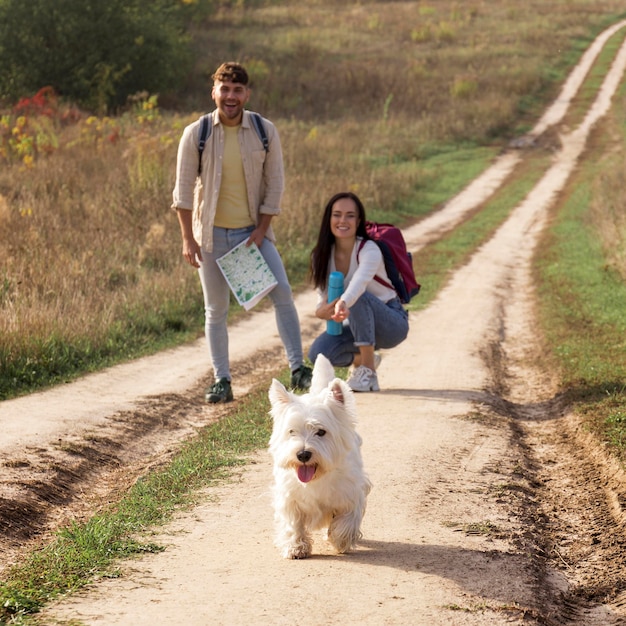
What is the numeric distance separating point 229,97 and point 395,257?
1.96 m

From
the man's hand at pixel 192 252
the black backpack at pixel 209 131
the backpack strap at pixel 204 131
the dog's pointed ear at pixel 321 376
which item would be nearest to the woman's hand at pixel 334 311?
the man's hand at pixel 192 252

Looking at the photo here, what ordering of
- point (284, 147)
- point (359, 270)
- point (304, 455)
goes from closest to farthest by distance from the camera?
point (304, 455)
point (359, 270)
point (284, 147)

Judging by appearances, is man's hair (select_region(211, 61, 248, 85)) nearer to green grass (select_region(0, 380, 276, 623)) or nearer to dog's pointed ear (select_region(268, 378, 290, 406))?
green grass (select_region(0, 380, 276, 623))

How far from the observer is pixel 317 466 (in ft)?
15.9

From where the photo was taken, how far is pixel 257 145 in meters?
8.21

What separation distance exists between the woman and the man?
429 millimetres

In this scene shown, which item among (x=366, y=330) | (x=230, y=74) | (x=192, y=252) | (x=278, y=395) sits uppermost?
(x=230, y=74)

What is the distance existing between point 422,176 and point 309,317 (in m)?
14.4

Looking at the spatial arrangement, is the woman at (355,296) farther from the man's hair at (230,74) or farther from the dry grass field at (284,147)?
the dry grass field at (284,147)

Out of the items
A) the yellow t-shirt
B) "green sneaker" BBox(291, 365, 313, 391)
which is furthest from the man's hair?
"green sneaker" BBox(291, 365, 313, 391)

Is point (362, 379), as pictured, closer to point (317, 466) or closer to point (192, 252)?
point (192, 252)

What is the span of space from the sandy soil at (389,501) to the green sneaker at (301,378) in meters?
0.57

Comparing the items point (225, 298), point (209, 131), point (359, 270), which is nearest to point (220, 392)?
point (225, 298)

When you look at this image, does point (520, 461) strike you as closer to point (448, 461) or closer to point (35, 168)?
point (448, 461)
